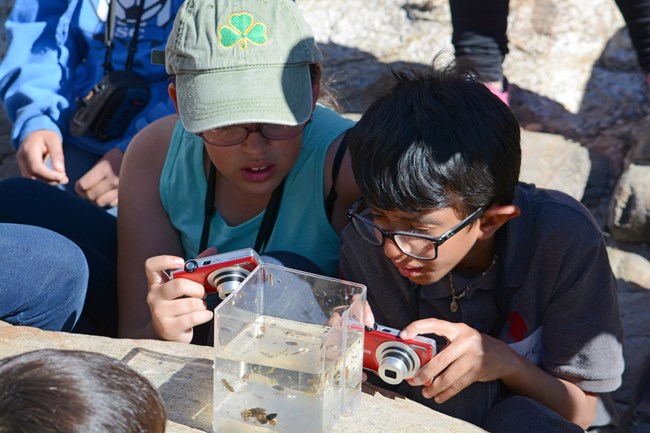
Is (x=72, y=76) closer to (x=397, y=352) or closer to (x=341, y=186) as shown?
(x=341, y=186)

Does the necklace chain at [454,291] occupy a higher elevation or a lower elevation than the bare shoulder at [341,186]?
lower

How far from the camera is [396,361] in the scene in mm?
2121

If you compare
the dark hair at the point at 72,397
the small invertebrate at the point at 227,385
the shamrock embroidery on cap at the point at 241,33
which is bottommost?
the small invertebrate at the point at 227,385

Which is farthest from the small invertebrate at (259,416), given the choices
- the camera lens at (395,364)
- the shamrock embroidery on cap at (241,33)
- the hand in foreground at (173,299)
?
the shamrock embroidery on cap at (241,33)

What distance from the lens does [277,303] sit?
2.15 m

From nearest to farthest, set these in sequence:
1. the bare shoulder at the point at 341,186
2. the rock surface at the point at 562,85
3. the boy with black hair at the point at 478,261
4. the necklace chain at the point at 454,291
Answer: the boy with black hair at the point at 478,261, the necklace chain at the point at 454,291, the bare shoulder at the point at 341,186, the rock surface at the point at 562,85

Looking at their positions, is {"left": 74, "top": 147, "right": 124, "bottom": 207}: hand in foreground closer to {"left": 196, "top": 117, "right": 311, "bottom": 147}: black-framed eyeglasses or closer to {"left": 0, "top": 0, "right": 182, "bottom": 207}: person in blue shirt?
{"left": 0, "top": 0, "right": 182, "bottom": 207}: person in blue shirt

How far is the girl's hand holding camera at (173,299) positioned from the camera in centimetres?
232

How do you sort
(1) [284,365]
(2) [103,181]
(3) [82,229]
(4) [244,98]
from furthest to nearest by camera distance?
(2) [103,181] → (3) [82,229] → (4) [244,98] → (1) [284,365]

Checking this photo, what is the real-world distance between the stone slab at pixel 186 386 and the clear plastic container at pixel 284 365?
0.33 feet

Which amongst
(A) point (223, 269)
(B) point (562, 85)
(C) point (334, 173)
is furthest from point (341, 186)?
(B) point (562, 85)

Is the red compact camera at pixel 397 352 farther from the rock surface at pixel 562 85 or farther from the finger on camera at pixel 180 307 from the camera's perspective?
the rock surface at pixel 562 85

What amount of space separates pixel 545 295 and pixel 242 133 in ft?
3.10

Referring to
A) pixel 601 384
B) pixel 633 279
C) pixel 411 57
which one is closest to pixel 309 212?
pixel 601 384
